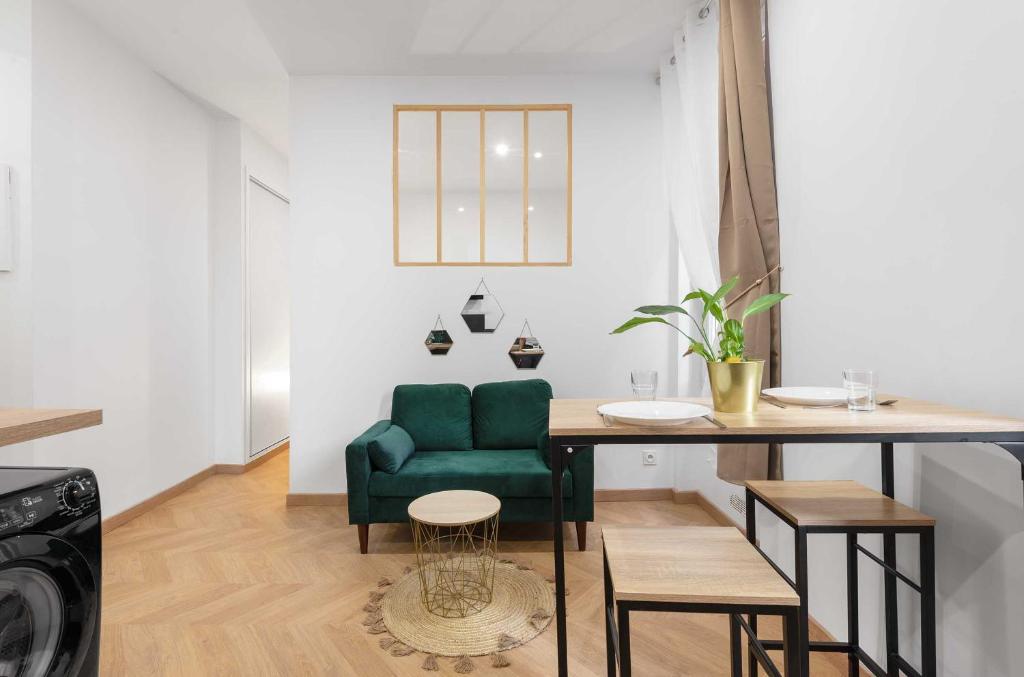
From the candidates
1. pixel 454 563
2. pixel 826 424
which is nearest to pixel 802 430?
pixel 826 424

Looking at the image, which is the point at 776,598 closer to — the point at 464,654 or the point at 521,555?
the point at 464,654

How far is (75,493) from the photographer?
42.8 inches

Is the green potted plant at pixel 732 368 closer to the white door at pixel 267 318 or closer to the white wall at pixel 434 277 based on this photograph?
the white wall at pixel 434 277

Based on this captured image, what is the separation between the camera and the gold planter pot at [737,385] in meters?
1.27

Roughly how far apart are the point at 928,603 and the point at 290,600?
2.25m

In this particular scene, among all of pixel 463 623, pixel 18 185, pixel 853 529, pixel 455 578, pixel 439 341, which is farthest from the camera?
pixel 439 341

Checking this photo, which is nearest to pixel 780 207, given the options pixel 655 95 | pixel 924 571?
pixel 924 571

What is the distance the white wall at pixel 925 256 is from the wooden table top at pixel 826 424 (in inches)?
7.5

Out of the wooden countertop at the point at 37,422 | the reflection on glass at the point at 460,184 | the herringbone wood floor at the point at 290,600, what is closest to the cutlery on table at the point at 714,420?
the herringbone wood floor at the point at 290,600

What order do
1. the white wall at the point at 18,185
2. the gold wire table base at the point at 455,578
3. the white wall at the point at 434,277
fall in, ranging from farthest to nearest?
the white wall at the point at 434,277 → the white wall at the point at 18,185 → the gold wire table base at the point at 455,578

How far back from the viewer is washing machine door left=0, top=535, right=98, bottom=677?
36.5 inches

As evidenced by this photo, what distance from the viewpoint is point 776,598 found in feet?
3.19

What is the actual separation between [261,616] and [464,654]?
2.94 feet

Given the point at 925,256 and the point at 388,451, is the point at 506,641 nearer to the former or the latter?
the point at 388,451
